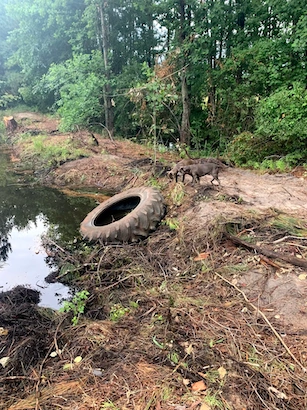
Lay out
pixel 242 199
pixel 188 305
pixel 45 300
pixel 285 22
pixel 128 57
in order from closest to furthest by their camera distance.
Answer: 1. pixel 188 305
2. pixel 45 300
3. pixel 242 199
4. pixel 285 22
5. pixel 128 57

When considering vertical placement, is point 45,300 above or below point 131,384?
below

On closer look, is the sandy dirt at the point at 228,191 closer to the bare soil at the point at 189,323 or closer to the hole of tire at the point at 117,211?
the bare soil at the point at 189,323

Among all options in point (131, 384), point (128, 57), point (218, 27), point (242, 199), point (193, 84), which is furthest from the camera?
point (128, 57)

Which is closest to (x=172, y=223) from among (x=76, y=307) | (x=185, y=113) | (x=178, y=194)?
(x=178, y=194)

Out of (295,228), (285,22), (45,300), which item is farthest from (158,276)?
(285,22)

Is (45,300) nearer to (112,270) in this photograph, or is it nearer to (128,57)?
(112,270)

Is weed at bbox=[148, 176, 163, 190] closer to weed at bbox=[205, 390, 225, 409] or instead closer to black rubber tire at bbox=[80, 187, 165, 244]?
black rubber tire at bbox=[80, 187, 165, 244]

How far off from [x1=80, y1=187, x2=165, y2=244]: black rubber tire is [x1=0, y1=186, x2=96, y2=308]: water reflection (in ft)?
1.85

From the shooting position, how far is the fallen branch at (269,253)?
141 inches

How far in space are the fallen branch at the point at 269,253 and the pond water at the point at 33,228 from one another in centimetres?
246

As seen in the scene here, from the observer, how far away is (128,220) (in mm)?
5297

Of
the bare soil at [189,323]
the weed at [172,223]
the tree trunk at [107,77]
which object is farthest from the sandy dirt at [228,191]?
the tree trunk at [107,77]

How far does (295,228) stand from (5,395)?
385 centimetres

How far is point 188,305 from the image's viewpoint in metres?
3.41
